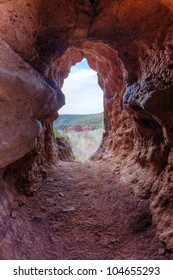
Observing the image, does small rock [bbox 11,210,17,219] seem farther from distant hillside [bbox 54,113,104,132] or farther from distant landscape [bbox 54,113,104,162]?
distant hillside [bbox 54,113,104,132]

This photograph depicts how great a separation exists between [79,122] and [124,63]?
42.7 ft

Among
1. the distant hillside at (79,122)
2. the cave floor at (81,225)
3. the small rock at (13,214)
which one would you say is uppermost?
→ the distant hillside at (79,122)

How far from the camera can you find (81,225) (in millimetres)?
2965

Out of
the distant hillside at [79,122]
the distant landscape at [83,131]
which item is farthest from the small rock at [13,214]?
the distant hillside at [79,122]

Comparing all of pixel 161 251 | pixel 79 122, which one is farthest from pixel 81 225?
pixel 79 122

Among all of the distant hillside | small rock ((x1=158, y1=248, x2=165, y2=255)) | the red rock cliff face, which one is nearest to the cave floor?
small rock ((x1=158, y1=248, x2=165, y2=255))

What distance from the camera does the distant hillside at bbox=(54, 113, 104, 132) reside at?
16094 mm

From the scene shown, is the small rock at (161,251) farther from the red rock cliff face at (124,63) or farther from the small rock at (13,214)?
the small rock at (13,214)

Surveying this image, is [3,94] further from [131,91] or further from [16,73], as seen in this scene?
[131,91]

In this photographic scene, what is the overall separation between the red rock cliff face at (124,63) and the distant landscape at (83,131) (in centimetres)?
1136

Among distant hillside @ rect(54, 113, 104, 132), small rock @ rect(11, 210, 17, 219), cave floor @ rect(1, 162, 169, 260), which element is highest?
distant hillside @ rect(54, 113, 104, 132)

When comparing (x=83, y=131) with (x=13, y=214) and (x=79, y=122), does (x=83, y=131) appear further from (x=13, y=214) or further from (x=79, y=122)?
(x=13, y=214)

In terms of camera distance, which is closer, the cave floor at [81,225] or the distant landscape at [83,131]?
the cave floor at [81,225]

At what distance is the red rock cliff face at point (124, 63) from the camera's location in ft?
7.43
